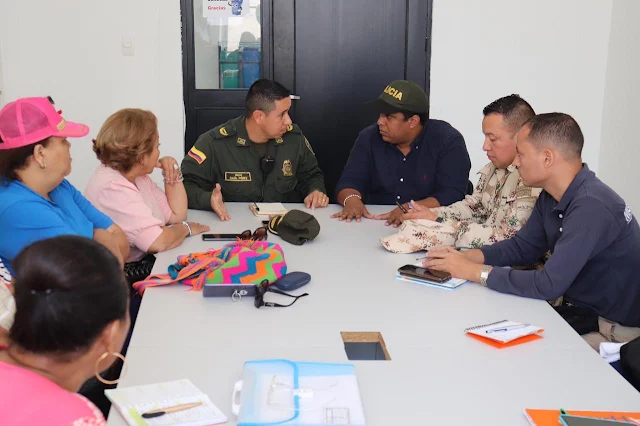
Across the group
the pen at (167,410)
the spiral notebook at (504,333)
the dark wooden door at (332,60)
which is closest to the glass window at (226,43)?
the dark wooden door at (332,60)

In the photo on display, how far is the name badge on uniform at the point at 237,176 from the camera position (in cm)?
391

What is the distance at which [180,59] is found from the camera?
5.21 meters

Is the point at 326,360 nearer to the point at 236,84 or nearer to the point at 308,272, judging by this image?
the point at 308,272

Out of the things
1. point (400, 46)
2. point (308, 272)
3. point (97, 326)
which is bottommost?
point (308, 272)

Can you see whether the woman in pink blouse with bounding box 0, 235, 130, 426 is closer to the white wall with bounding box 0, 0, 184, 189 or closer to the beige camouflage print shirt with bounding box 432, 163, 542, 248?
the beige camouflage print shirt with bounding box 432, 163, 542, 248

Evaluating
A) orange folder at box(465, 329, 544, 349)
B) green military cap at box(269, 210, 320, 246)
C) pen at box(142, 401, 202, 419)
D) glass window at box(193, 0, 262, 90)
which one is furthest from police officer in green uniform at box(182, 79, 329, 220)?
pen at box(142, 401, 202, 419)

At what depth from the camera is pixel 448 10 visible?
5293 millimetres

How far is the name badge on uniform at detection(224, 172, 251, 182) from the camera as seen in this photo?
391 centimetres

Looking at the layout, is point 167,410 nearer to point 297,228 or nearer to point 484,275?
point 484,275

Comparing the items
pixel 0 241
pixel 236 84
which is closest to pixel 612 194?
pixel 0 241

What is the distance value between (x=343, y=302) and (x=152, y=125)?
1.32 m

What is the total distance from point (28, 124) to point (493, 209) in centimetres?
200

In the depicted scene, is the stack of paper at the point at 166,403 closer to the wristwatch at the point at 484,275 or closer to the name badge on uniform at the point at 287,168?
the wristwatch at the point at 484,275

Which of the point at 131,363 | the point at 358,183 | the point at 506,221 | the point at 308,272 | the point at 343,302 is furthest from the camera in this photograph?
the point at 358,183
